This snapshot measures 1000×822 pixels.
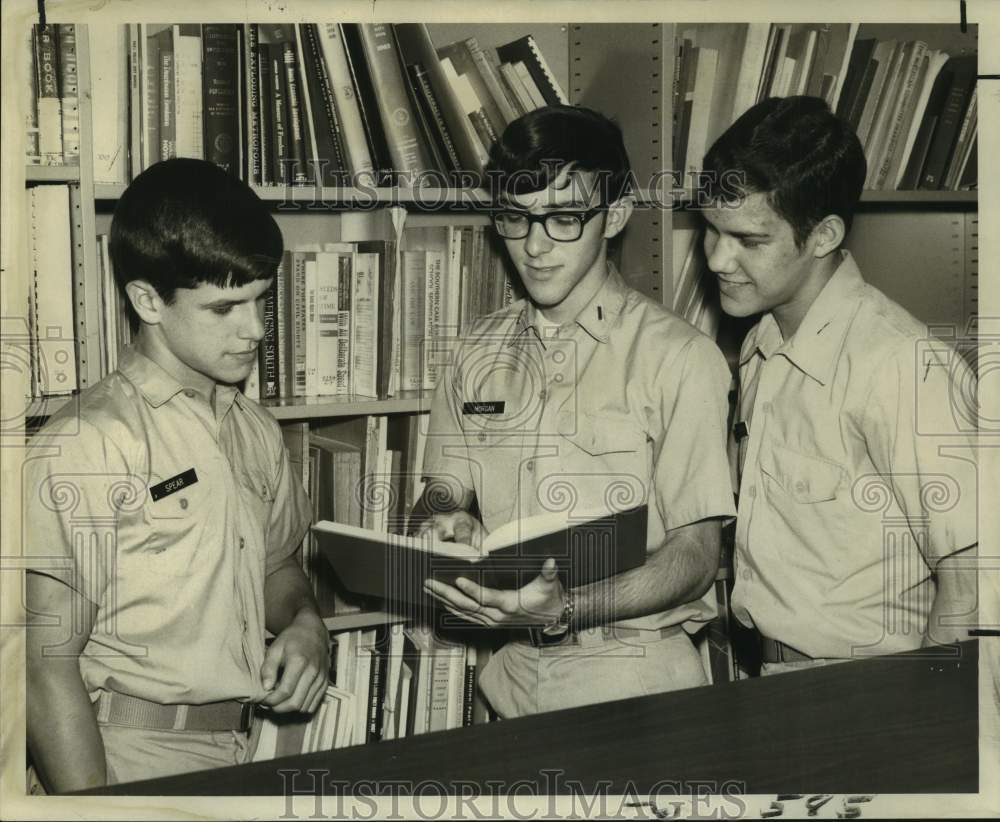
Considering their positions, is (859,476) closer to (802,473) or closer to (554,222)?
(802,473)

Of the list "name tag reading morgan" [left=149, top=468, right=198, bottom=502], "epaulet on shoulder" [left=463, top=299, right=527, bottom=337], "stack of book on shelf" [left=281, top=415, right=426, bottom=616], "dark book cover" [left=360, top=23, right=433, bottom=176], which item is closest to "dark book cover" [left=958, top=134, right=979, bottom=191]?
"epaulet on shoulder" [left=463, top=299, right=527, bottom=337]

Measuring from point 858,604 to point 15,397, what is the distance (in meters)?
1.36

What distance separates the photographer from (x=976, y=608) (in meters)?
1.63

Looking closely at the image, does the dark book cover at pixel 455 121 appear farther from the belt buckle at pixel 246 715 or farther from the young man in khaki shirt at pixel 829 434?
the belt buckle at pixel 246 715

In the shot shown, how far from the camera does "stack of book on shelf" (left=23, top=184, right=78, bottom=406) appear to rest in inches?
59.5

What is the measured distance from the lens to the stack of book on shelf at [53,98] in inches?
59.5

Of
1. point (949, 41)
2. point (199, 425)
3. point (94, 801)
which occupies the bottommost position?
point (94, 801)

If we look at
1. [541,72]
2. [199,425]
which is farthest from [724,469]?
[199,425]

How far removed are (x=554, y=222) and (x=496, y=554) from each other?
1.79 ft

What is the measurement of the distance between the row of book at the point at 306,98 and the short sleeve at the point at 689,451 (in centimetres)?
49

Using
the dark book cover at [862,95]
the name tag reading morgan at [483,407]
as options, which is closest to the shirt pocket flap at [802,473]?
the name tag reading morgan at [483,407]

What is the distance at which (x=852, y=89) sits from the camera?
169cm

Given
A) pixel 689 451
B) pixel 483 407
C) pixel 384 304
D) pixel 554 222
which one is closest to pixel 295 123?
pixel 384 304

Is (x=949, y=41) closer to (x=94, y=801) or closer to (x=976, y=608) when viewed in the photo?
(x=976, y=608)
